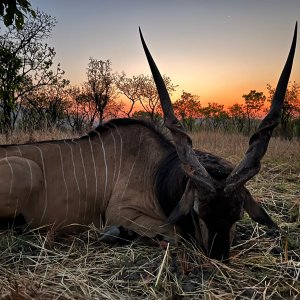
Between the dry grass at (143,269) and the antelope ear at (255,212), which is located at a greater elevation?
the antelope ear at (255,212)

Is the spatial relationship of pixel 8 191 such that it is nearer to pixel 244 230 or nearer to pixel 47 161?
pixel 47 161

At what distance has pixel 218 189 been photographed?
2.16 meters

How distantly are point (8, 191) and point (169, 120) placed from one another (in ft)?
3.57

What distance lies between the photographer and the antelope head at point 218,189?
2.14 m

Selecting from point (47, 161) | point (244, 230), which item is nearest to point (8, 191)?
point (47, 161)

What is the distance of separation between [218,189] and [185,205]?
24 centimetres

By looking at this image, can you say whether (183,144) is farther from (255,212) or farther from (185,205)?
(255,212)

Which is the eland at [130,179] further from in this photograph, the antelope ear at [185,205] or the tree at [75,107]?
the tree at [75,107]

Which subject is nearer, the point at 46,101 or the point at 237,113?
the point at 46,101

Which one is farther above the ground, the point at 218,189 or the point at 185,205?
the point at 218,189

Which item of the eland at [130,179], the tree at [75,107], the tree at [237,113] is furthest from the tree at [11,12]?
the tree at [237,113]

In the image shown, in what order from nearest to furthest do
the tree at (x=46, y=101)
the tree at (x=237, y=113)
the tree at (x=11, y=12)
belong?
the tree at (x=11, y=12)
the tree at (x=46, y=101)
the tree at (x=237, y=113)

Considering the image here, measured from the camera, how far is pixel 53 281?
2027mm

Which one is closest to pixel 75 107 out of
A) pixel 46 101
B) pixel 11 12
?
pixel 46 101
